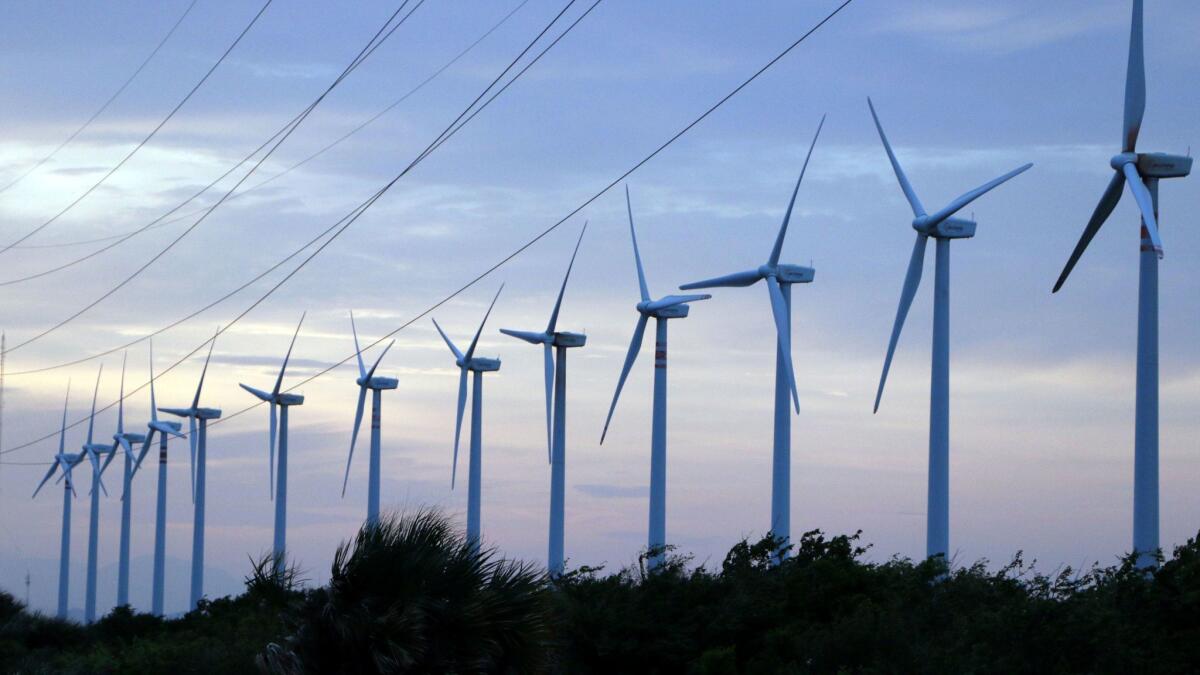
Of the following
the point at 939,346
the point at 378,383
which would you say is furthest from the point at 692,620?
the point at 378,383

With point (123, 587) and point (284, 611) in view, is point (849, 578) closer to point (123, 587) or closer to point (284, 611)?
point (284, 611)

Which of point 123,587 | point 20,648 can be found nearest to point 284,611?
point 20,648

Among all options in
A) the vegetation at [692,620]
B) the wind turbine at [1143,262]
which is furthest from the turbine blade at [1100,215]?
the vegetation at [692,620]

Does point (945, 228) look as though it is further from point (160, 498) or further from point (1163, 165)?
point (160, 498)

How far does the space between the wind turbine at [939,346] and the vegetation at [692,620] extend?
9.22ft

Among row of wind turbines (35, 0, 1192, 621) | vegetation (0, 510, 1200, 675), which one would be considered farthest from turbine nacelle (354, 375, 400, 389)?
vegetation (0, 510, 1200, 675)

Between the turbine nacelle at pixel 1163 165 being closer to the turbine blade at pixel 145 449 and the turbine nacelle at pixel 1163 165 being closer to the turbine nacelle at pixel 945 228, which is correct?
the turbine nacelle at pixel 945 228

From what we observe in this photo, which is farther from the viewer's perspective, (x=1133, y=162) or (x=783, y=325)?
(x=783, y=325)

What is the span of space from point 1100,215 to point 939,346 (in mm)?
6031

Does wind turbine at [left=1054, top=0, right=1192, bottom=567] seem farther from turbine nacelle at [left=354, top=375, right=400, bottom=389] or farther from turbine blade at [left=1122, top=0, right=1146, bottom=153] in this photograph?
turbine nacelle at [left=354, top=375, right=400, bottom=389]

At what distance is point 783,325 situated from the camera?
5019 centimetres

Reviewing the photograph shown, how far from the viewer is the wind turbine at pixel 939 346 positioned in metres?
41.2

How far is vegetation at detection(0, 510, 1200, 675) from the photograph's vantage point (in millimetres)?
22656

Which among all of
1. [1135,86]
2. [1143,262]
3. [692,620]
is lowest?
[692,620]
